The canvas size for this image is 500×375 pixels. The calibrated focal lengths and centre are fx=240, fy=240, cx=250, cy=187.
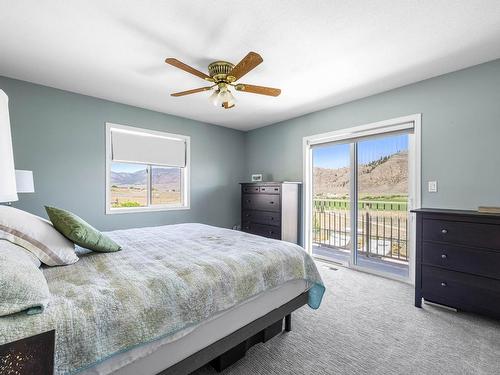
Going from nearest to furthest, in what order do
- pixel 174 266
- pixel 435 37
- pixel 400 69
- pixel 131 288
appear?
1. pixel 131 288
2. pixel 174 266
3. pixel 435 37
4. pixel 400 69

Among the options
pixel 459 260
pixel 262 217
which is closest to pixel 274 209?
pixel 262 217

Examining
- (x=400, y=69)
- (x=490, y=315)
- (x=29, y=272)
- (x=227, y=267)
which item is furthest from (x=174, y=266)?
(x=400, y=69)

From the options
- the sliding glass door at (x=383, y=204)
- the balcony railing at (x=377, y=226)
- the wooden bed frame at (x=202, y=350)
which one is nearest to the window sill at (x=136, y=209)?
the balcony railing at (x=377, y=226)

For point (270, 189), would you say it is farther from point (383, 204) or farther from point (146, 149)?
point (146, 149)

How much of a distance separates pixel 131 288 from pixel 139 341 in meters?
0.24

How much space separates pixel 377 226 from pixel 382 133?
55.7 inches

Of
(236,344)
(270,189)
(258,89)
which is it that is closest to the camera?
(236,344)

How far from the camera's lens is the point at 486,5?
168 centimetres

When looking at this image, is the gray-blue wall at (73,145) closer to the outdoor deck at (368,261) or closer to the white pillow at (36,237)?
the white pillow at (36,237)

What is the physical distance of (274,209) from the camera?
157 inches

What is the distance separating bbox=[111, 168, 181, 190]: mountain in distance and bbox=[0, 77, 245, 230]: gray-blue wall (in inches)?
10.3

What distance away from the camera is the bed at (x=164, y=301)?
3.04 ft

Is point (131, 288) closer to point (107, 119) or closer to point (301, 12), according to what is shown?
point (301, 12)

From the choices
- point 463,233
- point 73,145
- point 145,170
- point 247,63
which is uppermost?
point 247,63
